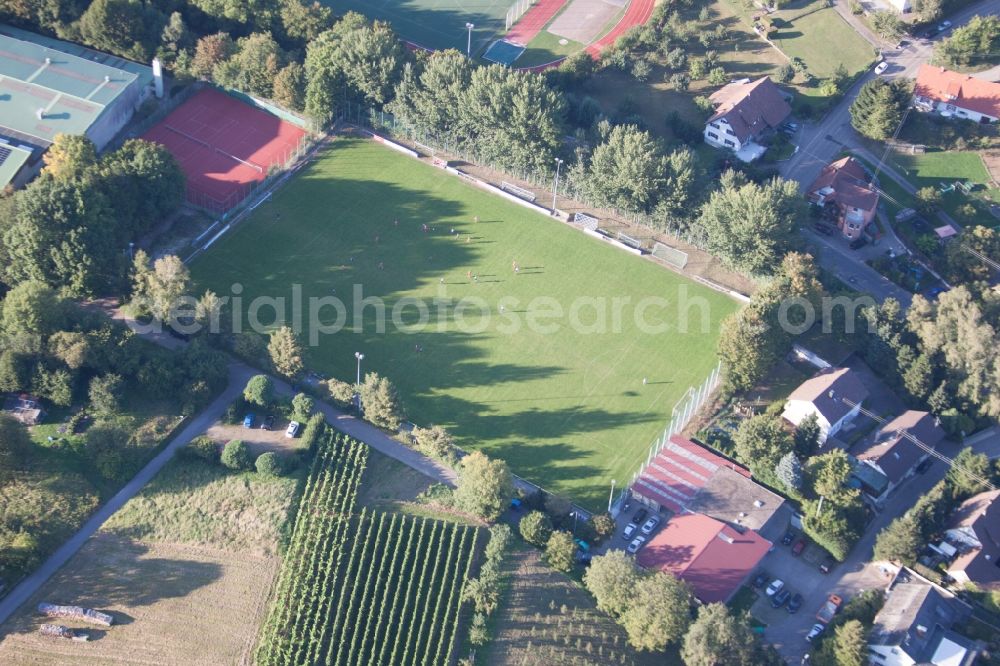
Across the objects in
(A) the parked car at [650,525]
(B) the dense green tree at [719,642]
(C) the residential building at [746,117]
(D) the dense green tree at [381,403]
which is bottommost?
(B) the dense green tree at [719,642]

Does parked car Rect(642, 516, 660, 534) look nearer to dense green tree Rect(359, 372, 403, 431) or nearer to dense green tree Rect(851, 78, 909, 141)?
dense green tree Rect(359, 372, 403, 431)

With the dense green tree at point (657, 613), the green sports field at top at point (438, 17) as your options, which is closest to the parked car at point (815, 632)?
the dense green tree at point (657, 613)

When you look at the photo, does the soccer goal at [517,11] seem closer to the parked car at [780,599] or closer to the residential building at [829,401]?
the residential building at [829,401]

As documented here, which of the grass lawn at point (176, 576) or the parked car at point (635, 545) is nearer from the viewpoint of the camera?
the grass lawn at point (176, 576)

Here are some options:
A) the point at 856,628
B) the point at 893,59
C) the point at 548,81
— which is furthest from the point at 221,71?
the point at 856,628

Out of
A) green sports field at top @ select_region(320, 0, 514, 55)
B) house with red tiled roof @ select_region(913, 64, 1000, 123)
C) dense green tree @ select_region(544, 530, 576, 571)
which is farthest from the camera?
green sports field at top @ select_region(320, 0, 514, 55)

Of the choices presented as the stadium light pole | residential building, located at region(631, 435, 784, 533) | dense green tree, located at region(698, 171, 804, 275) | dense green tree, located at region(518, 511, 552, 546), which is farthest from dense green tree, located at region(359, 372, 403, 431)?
dense green tree, located at region(698, 171, 804, 275)
